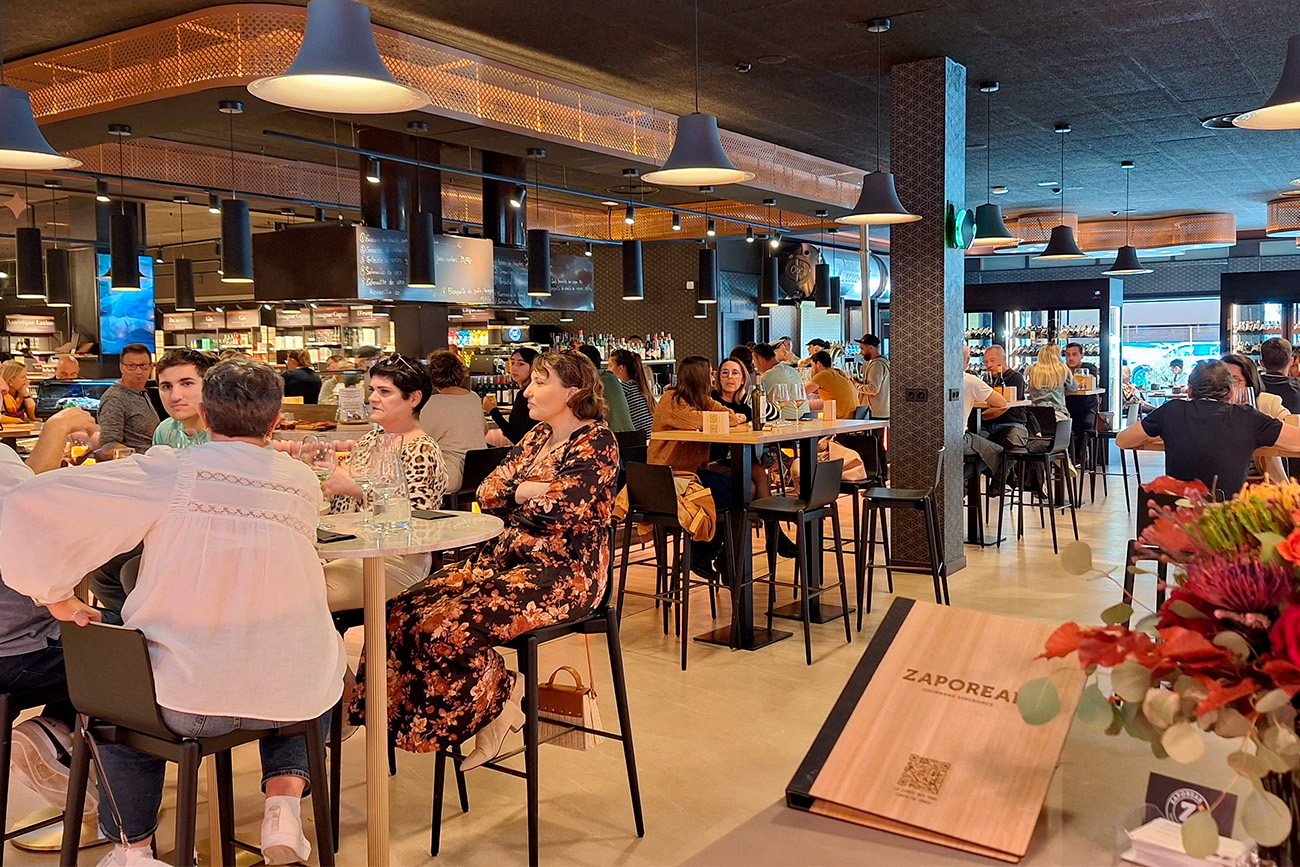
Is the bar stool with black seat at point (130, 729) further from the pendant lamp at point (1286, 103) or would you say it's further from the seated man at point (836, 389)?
the seated man at point (836, 389)

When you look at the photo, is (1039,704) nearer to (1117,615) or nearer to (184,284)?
(1117,615)

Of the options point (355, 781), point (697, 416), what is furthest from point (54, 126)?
point (355, 781)

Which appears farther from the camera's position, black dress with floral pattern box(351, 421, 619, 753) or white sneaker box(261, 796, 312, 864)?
black dress with floral pattern box(351, 421, 619, 753)

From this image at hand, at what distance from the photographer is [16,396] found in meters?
8.75

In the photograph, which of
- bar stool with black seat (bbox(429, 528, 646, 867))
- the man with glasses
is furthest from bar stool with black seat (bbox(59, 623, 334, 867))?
the man with glasses

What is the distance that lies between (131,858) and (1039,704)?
7.29 feet

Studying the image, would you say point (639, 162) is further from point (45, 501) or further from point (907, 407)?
point (45, 501)

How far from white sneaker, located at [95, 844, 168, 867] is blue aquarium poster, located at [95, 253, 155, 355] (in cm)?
1106

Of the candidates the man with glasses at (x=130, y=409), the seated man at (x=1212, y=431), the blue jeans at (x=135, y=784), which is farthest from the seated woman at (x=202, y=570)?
the seated man at (x=1212, y=431)

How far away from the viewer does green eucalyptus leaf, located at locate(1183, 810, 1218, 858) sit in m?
1.01

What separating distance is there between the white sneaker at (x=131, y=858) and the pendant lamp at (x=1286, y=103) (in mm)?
4586

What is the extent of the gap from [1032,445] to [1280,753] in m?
7.91

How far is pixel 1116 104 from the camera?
8828mm

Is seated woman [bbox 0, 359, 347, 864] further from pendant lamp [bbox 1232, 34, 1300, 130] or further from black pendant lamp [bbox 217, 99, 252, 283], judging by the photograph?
black pendant lamp [bbox 217, 99, 252, 283]
